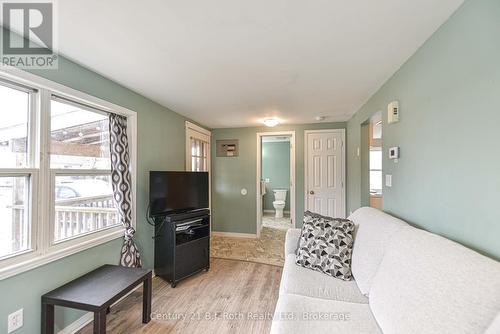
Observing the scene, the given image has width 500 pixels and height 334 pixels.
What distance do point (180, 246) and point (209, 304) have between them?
73cm

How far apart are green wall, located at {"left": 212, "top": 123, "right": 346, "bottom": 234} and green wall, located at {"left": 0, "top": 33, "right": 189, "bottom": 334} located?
4.18 feet

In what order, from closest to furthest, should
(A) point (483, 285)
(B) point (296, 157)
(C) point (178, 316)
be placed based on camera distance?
(A) point (483, 285)
(C) point (178, 316)
(B) point (296, 157)

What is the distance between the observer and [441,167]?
143 centimetres

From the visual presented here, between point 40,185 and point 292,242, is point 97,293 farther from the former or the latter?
point 292,242

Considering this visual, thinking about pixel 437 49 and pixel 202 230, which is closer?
pixel 437 49

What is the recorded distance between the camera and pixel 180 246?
106 inches

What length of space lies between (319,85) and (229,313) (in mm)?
2456

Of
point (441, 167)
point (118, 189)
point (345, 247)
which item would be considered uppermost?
point (441, 167)

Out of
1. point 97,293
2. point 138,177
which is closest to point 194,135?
point 138,177

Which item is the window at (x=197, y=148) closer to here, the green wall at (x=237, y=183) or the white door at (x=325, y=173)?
the green wall at (x=237, y=183)

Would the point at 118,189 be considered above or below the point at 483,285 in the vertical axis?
above

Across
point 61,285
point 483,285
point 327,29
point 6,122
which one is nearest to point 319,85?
point 327,29

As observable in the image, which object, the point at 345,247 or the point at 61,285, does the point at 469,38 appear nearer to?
the point at 345,247

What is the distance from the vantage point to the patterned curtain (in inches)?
94.0
